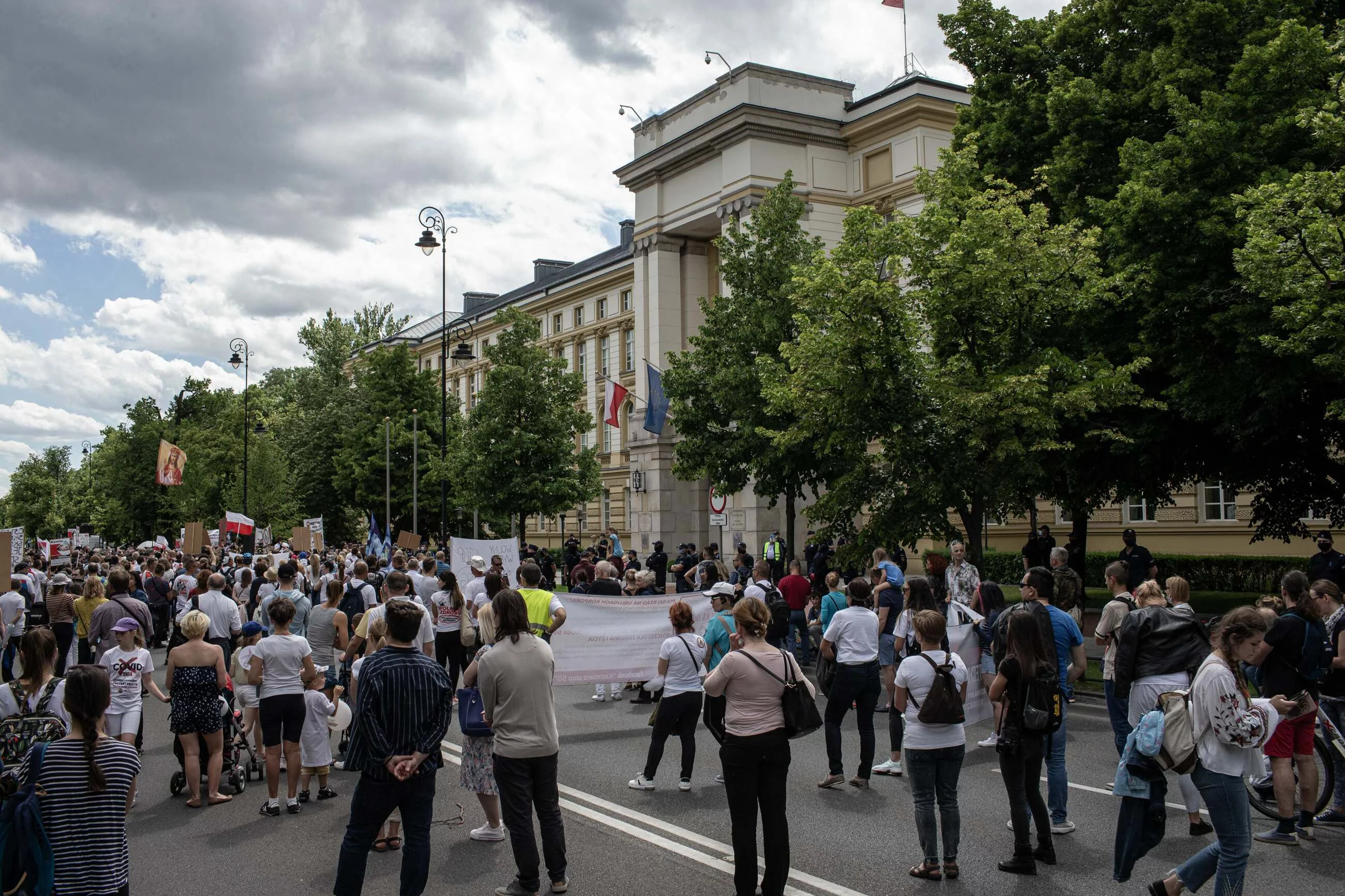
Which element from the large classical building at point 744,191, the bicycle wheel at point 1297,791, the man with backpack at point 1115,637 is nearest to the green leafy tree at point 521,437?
the large classical building at point 744,191

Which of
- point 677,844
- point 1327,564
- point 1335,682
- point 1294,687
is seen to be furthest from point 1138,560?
point 677,844

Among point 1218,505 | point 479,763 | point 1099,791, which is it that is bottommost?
point 1099,791

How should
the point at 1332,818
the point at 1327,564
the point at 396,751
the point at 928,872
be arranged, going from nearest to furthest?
1. the point at 396,751
2. the point at 928,872
3. the point at 1332,818
4. the point at 1327,564

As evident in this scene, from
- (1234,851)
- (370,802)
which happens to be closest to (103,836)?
(370,802)

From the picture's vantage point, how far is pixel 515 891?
697 cm

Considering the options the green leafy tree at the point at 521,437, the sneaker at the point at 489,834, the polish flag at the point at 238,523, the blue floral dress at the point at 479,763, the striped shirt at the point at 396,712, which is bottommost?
the sneaker at the point at 489,834

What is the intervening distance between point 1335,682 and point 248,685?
9207 millimetres

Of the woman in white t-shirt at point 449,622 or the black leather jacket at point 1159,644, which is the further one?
the woman in white t-shirt at point 449,622

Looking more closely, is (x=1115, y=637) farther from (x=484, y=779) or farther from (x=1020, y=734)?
(x=484, y=779)

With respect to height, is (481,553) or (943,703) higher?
(481,553)

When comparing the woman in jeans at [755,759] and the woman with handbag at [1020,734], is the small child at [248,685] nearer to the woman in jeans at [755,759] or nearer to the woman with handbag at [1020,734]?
the woman in jeans at [755,759]

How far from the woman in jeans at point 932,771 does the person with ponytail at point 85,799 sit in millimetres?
4666

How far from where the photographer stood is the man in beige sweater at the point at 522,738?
6.91 m

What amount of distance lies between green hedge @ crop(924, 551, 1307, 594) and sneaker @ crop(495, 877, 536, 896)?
24178mm
